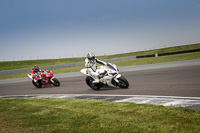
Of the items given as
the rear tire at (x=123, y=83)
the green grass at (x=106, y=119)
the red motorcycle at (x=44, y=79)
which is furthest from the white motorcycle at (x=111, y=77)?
the red motorcycle at (x=44, y=79)

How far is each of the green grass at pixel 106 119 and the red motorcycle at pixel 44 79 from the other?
25.5 feet

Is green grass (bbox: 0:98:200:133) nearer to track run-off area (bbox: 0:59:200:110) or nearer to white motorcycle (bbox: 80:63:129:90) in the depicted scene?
track run-off area (bbox: 0:59:200:110)

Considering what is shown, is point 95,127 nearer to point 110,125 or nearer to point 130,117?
point 110,125

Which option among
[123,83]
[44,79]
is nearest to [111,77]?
[123,83]

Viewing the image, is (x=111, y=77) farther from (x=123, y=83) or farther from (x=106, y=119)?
(x=106, y=119)

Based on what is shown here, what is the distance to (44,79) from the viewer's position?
14.9 meters

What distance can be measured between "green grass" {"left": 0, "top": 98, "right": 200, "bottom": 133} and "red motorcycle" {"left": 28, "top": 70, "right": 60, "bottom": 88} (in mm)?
7764

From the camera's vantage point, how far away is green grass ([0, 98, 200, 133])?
4539mm

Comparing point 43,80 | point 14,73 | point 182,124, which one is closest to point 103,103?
point 182,124

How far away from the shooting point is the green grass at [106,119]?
4.54 meters

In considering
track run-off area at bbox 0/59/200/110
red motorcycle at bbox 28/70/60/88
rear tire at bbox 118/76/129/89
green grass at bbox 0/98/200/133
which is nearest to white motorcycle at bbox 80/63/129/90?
rear tire at bbox 118/76/129/89

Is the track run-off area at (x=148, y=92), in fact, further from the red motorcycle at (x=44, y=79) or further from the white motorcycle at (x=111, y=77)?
the red motorcycle at (x=44, y=79)

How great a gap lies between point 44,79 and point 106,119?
33.4ft

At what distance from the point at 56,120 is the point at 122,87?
5.57 m
